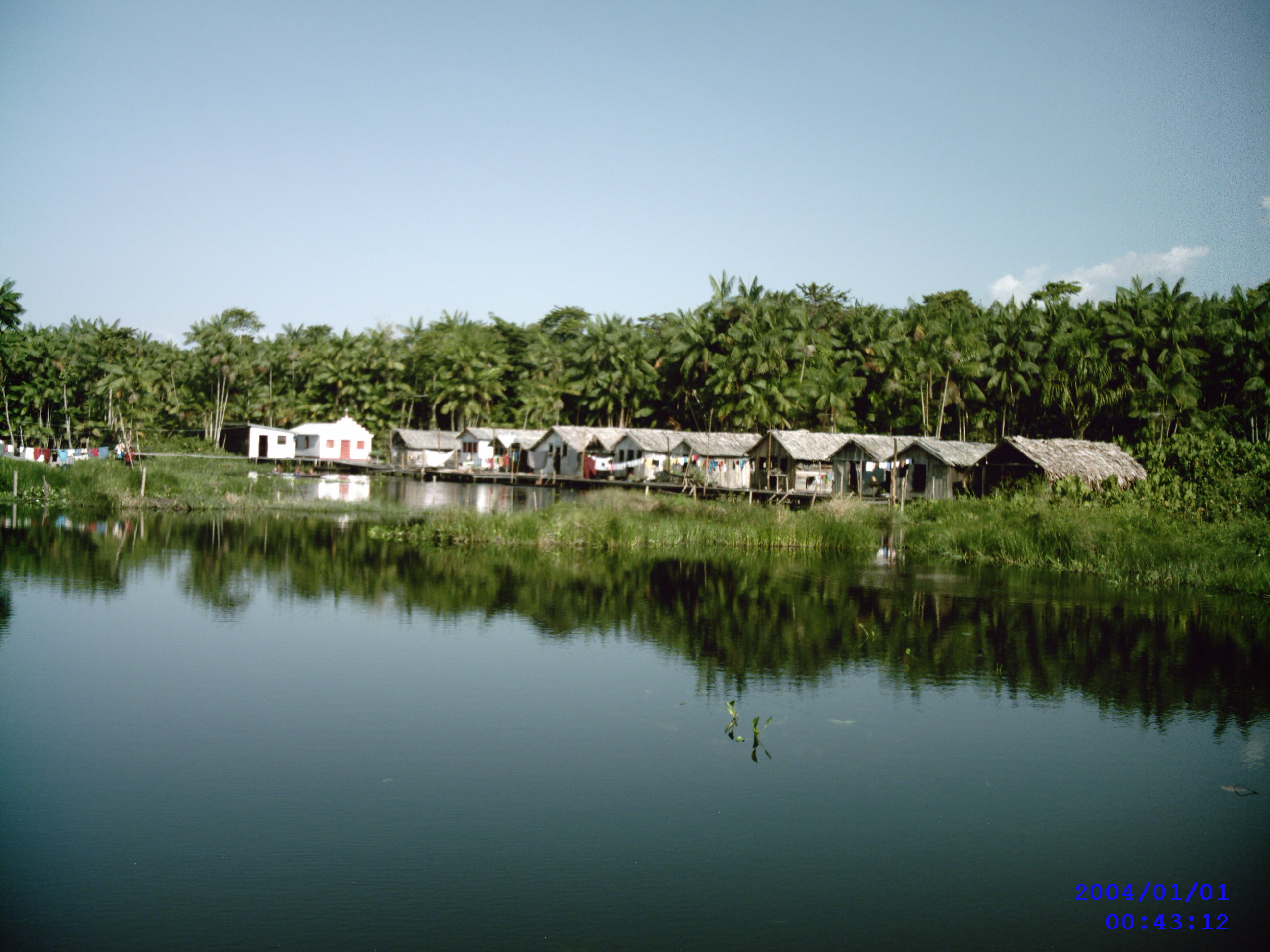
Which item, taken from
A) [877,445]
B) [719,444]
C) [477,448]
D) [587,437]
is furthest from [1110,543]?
[477,448]

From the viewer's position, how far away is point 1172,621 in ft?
59.5

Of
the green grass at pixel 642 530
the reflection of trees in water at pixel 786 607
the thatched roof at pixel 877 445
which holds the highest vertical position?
the thatched roof at pixel 877 445

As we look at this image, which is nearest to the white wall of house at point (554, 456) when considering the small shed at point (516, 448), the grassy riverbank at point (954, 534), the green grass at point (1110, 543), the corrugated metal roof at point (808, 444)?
the small shed at point (516, 448)

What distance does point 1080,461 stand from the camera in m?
37.6

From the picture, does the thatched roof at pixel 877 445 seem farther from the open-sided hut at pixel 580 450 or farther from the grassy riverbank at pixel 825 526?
the open-sided hut at pixel 580 450

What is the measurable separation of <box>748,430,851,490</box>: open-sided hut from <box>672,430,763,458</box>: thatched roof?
1780mm

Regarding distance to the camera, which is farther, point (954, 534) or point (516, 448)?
point (516, 448)

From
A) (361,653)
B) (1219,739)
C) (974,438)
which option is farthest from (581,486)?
(1219,739)

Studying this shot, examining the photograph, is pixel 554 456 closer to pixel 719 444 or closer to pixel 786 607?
pixel 719 444

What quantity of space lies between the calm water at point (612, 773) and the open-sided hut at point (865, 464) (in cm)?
2545

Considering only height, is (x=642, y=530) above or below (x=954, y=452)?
below

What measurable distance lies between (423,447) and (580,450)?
15458 millimetres

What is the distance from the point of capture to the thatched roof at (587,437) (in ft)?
186

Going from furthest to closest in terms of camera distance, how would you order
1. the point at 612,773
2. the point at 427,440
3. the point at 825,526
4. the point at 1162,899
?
A: the point at 427,440 → the point at 825,526 → the point at 612,773 → the point at 1162,899
